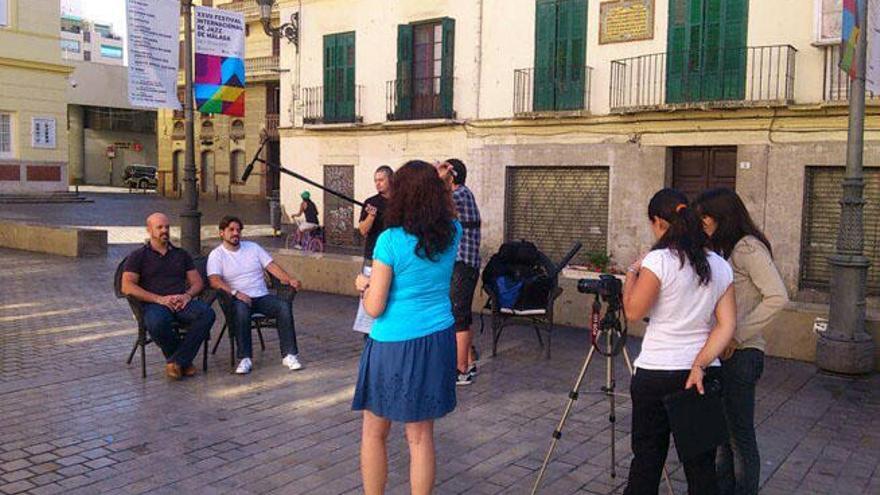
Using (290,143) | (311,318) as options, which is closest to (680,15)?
(311,318)

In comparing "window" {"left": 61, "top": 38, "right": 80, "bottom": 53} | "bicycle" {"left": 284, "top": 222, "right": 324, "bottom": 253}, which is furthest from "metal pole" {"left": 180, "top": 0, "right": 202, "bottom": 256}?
"window" {"left": 61, "top": 38, "right": 80, "bottom": 53}

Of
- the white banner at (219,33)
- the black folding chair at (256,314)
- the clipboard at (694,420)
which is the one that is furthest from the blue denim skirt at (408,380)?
the white banner at (219,33)

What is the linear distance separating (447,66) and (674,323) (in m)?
17.9

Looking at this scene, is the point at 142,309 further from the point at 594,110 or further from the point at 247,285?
the point at 594,110

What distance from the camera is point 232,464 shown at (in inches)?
196

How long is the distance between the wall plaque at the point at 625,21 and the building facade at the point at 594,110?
0.04 meters

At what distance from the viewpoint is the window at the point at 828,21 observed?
48.5 feet

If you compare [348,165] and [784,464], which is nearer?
[784,464]

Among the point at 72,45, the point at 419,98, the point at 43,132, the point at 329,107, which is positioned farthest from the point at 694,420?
the point at 72,45

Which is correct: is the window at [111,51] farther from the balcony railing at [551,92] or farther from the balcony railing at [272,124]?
the balcony railing at [551,92]

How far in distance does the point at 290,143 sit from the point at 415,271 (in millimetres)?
22144

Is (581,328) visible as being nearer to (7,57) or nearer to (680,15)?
(680,15)

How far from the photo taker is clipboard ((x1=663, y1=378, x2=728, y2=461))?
3502mm

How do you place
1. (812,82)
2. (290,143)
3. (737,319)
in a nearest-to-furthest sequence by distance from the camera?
(737,319) < (812,82) < (290,143)
